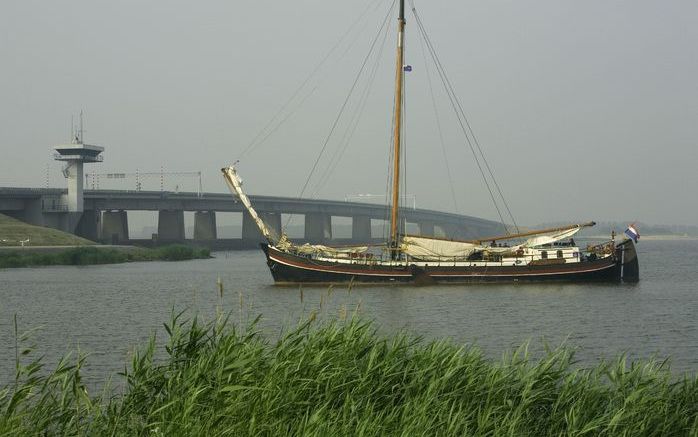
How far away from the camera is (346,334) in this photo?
13.2 m

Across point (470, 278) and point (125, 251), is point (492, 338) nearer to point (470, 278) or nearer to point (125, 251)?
point (470, 278)

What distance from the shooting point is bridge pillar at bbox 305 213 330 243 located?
144 m

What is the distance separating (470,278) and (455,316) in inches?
675

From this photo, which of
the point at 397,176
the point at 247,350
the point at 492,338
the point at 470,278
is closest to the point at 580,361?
the point at 492,338

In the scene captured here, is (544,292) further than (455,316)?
Yes

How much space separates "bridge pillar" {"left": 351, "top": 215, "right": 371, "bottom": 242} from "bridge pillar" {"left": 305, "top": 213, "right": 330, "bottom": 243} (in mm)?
12672

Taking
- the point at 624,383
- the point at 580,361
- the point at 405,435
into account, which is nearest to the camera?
the point at 405,435

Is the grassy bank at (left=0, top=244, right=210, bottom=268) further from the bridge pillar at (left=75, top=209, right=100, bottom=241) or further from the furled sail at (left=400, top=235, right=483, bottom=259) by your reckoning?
the furled sail at (left=400, top=235, right=483, bottom=259)

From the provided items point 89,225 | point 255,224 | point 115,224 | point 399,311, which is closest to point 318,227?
point 255,224

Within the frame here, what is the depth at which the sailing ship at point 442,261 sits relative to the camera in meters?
50.2

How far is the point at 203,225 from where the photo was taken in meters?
133

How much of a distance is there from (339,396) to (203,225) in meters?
123

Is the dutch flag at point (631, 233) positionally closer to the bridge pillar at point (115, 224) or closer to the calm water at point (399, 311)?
the calm water at point (399, 311)

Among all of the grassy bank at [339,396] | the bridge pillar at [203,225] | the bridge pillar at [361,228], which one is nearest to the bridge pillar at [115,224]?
the bridge pillar at [203,225]
